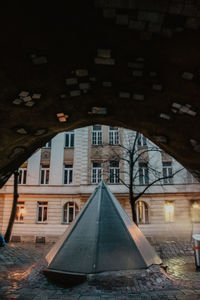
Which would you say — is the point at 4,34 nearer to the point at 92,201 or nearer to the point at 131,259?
the point at 131,259

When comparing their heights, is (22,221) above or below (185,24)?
below

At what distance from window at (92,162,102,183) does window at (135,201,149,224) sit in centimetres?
412

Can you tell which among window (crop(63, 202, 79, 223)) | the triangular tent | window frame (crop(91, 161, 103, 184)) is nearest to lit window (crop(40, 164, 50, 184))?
window (crop(63, 202, 79, 223))

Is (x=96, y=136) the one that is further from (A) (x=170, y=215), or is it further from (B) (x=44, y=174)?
(A) (x=170, y=215)

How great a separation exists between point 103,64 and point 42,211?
62.6 feet

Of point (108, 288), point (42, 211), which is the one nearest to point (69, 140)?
point (42, 211)

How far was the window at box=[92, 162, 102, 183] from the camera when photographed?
65.0 ft

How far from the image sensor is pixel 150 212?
61.9 ft

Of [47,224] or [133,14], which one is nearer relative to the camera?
[133,14]

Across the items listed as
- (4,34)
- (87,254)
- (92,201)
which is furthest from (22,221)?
(4,34)

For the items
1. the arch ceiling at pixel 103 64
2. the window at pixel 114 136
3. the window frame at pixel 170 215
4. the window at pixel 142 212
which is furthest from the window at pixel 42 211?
the arch ceiling at pixel 103 64

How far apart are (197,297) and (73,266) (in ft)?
9.76

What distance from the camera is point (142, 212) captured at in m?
19.3

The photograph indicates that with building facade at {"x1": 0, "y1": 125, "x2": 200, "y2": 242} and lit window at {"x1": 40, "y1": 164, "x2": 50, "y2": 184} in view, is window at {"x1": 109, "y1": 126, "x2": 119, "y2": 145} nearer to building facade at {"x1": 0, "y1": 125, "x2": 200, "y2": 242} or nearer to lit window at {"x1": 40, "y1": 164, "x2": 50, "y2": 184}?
building facade at {"x1": 0, "y1": 125, "x2": 200, "y2": 242}
